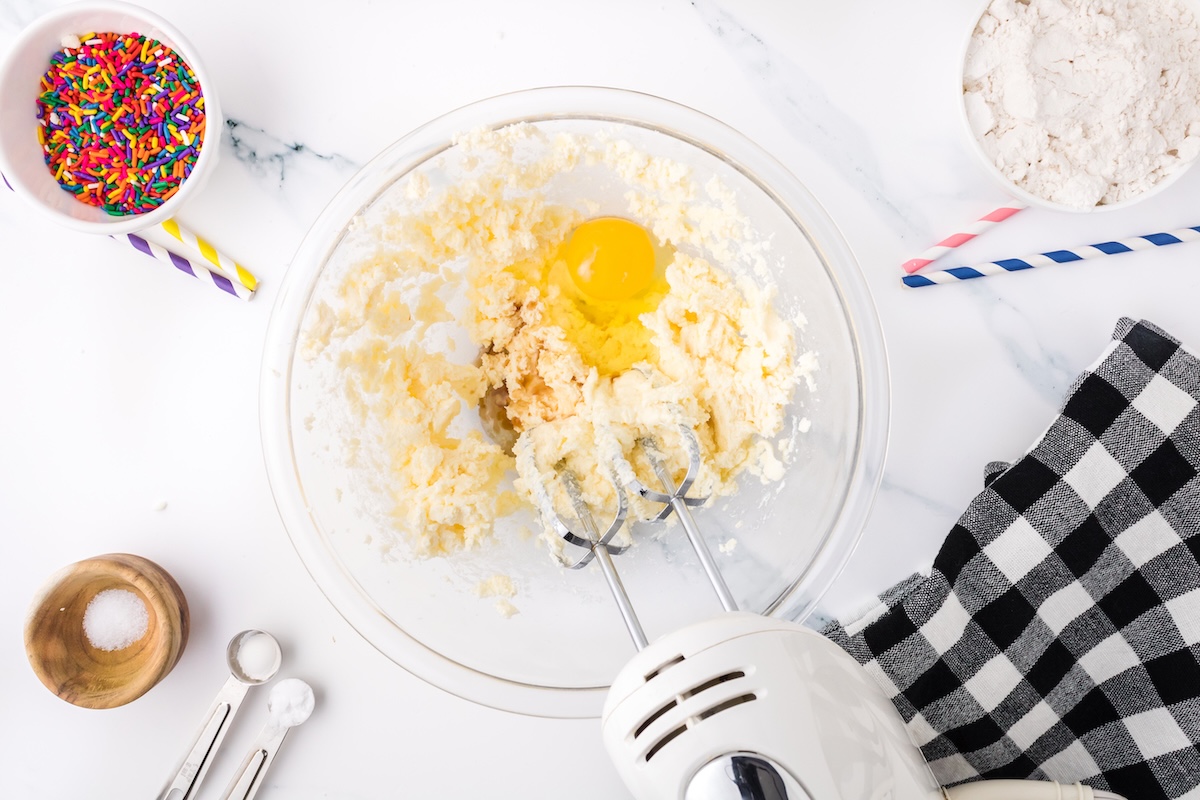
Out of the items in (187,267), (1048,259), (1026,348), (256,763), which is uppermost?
(187,267)

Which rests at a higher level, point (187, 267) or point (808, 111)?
point (808, 111)

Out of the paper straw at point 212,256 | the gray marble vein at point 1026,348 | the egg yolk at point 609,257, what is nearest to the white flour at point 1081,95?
the gray marble vein at point 1026,348

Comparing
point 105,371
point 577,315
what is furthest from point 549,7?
point 105,371

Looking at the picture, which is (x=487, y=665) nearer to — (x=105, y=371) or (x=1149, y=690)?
(x=105, y=371)

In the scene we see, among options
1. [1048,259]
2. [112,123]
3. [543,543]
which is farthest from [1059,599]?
[112,123]

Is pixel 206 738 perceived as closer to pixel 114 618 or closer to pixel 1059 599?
pixel 114 618

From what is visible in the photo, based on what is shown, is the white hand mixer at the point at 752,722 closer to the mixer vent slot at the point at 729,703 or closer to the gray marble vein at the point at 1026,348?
the mixer vent slot at the point at 729,703
